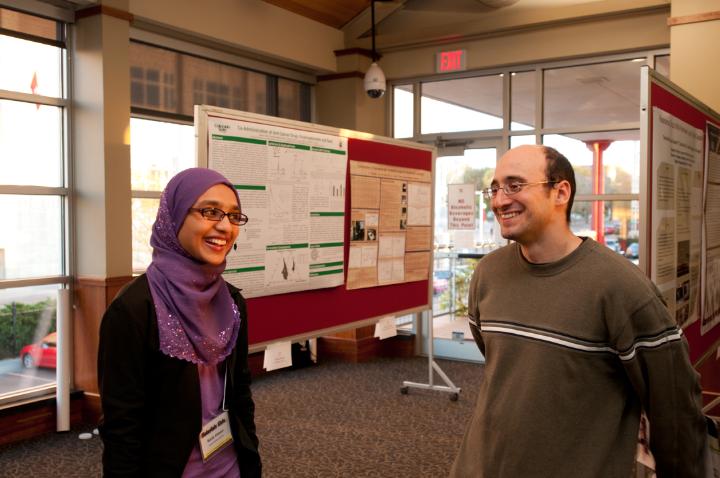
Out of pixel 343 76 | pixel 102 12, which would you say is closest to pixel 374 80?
pixel 343 76

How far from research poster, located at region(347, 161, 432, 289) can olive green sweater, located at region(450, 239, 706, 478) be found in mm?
2352

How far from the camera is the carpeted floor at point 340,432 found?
390 centimetres

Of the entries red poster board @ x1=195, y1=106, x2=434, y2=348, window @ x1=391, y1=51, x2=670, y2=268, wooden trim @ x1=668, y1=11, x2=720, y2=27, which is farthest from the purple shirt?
window @ x1=391, y1=51, x2=670, y2=268

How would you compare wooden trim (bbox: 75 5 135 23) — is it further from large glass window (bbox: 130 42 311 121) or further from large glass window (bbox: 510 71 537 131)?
large glass window (bbox: 510 71 537 131)

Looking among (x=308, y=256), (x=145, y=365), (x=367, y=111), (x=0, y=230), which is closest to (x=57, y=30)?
(x=0, y=230)

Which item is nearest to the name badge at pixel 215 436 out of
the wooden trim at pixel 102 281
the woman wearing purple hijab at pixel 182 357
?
the woman wearing purple hijab at pixel 182 357

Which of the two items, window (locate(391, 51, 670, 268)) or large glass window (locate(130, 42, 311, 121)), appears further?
window (locate(391, 51, 670, 268))

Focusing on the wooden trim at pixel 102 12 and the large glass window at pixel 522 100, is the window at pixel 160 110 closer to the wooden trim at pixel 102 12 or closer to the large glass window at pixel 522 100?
the wooden trim at pixel 102 12

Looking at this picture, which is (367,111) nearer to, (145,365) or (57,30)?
(57,30)

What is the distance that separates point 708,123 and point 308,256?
1939 mm

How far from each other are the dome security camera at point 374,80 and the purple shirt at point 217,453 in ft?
16.1

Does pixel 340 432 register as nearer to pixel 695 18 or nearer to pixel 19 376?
pixel 19 376

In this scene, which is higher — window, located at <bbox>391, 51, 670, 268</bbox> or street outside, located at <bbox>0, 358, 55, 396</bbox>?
window, located at <bbox>391, 51, 670, 268</bbox>

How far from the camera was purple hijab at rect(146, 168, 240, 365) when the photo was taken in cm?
158
